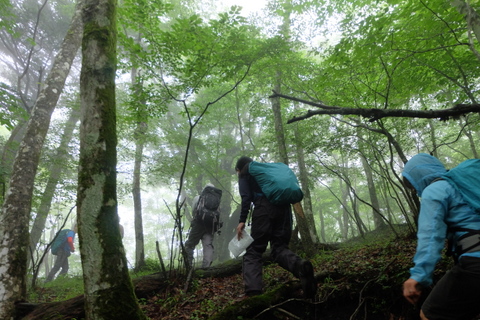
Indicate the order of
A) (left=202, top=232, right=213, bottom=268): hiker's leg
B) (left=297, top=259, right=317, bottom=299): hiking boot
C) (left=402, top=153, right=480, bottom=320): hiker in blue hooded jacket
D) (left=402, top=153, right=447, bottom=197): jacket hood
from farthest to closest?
(left=202, top=232, right=213, bottom=268): hiker's leg, (left=297, top=259, right=317, bottom=299): hiking boot, (left=402, top=153, right=447, bottom=197): jacket hood, (left=402, top=153, right=480, bottom=320): hiker in blue hooded jacket

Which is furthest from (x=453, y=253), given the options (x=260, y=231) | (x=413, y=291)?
(x=260, y=231)

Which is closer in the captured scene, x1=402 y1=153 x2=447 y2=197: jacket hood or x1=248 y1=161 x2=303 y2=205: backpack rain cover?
x1=402 y1=153 x2=447 y2=197: jacket hood

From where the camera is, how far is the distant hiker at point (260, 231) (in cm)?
350

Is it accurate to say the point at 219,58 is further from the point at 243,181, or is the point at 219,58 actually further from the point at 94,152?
the point at 94,152

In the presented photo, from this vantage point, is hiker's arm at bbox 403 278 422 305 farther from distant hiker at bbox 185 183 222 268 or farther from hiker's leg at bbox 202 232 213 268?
hiker's leg at bbox 202 232 213 268

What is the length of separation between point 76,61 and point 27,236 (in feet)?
57.9

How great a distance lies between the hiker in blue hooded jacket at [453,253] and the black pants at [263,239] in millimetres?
1923

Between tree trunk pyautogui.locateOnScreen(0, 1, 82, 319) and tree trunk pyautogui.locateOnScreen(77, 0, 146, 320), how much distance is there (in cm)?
268

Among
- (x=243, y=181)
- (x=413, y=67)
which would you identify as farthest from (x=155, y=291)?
(x=413, y=67)

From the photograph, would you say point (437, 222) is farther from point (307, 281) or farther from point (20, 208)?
point (20, 208)

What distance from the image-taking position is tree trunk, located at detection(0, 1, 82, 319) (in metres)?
3.89

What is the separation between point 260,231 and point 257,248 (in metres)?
0.25

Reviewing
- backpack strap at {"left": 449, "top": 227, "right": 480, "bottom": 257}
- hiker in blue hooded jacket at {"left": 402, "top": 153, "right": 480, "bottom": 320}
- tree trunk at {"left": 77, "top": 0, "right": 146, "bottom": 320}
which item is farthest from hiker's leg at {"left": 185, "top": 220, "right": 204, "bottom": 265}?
backpack strap at {"left": 449, "top": 227, "right": 480, "bottom": 257}

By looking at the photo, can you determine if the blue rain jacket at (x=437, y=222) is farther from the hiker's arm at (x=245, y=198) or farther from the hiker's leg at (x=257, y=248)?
the hiker's arm at (x=245, y=198)
